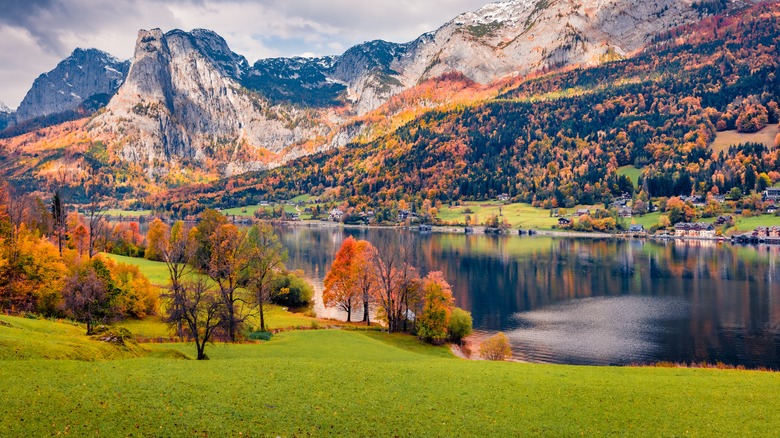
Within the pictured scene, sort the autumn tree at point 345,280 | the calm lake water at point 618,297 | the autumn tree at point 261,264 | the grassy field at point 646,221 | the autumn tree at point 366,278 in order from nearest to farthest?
the autumn tree at point 261,264, the calm lake water at point 618,297, the autumn tree at point 366,278, the autumn tree at point 345,280, the grassy field at point 646,221

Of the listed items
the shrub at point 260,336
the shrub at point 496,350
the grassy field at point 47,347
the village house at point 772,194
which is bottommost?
the shrub at point 496,350

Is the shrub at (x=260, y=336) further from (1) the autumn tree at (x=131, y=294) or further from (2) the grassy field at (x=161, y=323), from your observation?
(1) the autumn tree at (x=131, y=294)

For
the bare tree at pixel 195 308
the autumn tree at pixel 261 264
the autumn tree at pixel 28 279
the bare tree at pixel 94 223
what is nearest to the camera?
the bare tree at pixel 195 308

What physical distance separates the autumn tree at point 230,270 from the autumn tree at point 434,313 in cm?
1990

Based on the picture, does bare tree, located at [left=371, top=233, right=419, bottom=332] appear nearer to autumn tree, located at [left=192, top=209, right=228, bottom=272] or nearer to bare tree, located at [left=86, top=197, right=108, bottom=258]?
autumn tree, located at [left=192, top=209, right=228, bottom=272]

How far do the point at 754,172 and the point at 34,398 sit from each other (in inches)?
9757

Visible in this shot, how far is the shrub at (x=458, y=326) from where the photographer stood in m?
57.8

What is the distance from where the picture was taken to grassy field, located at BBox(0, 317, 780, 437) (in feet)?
56.7

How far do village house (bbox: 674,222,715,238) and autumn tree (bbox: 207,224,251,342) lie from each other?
169 meters

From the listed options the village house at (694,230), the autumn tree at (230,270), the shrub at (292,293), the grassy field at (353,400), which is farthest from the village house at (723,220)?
the autumn tree at (230,270)

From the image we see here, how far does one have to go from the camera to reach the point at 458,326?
57.8m

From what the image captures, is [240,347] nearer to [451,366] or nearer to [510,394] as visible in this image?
[451,366]

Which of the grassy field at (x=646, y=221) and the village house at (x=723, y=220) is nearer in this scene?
the village house at (x=723, y=220)

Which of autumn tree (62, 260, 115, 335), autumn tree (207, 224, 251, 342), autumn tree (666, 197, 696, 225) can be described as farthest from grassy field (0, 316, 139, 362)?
autumn tree (666, 197, 696, 225)
